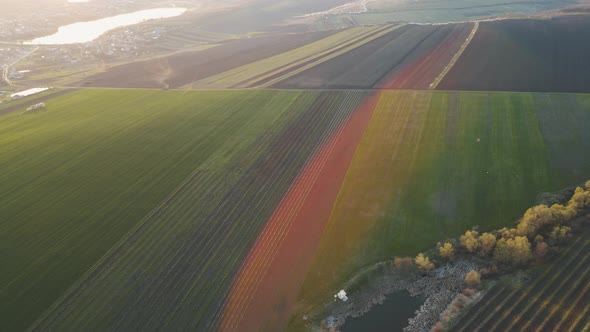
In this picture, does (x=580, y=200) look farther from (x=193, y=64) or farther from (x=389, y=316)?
(x=193, y=64)

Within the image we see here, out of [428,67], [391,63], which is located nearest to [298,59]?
[391,63]

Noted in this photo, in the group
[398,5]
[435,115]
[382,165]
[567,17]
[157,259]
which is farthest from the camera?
[398,5]

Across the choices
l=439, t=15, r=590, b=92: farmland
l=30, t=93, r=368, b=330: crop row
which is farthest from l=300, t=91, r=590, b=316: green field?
l=30, t=93, r=368, b=330: crop row

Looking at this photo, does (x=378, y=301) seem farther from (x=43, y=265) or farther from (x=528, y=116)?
(x=528, y=116)

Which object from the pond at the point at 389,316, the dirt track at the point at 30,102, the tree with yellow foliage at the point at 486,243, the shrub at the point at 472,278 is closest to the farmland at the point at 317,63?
the dirt track at the point at 30,102

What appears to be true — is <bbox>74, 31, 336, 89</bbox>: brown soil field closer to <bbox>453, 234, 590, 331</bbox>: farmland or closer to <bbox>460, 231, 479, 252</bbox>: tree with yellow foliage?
<bbox>460, 231, 479, 252</bbox>: tree with yellow foliage

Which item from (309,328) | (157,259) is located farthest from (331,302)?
(157,259)

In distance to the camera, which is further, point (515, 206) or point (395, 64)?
point (395, 64)

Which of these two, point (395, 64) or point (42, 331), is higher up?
point (395, 64)

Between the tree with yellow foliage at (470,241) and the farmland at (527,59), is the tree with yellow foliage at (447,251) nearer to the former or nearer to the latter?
the tree with yellow foliage at (470,241)
